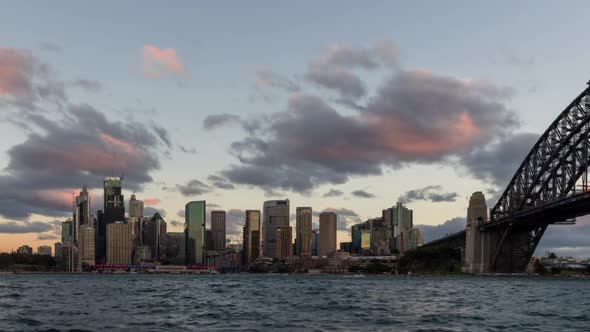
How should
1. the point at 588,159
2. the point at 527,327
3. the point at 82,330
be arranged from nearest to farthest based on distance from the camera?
1. the point at 82,330
2. the point at 527,327
3. the point at 588,159

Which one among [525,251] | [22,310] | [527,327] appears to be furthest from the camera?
[525,251]

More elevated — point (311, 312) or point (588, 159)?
point (588, 159)

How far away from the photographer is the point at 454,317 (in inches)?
1993

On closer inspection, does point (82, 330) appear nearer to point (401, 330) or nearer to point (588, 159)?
point (401, 330)

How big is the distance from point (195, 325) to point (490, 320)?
20494mm

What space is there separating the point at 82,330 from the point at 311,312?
20.0 metres

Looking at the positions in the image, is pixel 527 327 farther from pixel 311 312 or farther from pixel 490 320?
pixel 311 312

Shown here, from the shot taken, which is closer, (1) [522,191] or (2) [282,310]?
(2) [282,310]

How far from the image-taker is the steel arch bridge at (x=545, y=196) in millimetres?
158500

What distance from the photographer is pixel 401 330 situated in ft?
136

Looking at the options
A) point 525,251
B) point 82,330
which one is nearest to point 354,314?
point 82,330

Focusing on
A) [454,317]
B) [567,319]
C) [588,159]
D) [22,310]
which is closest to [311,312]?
[454,317]

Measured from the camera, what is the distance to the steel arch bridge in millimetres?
158500

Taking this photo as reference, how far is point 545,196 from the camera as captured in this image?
179m
